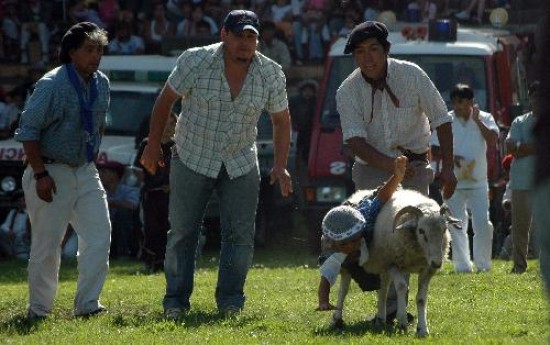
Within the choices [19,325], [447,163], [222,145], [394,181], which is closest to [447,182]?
[447,163]

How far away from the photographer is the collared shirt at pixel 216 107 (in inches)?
354

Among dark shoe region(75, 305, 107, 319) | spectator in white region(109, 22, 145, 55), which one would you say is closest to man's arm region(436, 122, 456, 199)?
dark shoe region(75, 305, 107, 319)

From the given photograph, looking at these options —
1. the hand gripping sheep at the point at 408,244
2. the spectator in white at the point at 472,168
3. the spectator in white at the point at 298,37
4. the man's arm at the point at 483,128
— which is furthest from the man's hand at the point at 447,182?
the spectator in white at the point at 298,37

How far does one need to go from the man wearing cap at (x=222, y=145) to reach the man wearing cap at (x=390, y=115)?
0.65m

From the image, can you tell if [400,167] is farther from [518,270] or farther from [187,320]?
[518,270]

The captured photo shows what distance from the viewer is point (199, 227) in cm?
933

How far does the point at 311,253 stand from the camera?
18469 millimetres

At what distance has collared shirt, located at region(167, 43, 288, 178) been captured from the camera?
900cm

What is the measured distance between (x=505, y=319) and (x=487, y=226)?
5.46m

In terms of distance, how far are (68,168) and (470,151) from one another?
5.97 m

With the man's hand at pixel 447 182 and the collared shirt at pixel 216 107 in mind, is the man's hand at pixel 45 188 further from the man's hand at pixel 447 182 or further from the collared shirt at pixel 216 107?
the man's hand at pixel 447 182

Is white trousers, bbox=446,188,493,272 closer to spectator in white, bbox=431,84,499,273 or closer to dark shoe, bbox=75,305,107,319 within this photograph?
spectator in white, bbox=431,84,499,273

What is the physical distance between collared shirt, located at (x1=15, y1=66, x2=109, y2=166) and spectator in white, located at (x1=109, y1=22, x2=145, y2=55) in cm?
1538

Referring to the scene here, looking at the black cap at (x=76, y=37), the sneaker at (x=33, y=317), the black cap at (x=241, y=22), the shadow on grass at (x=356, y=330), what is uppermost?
the black cap at (x=241, y=22)
